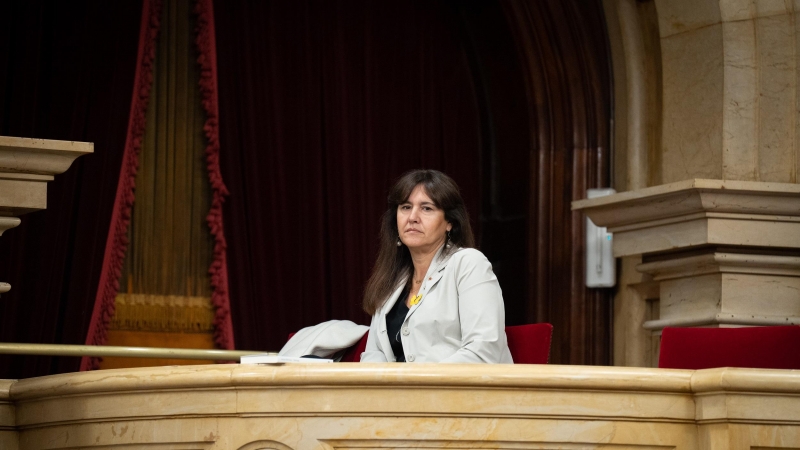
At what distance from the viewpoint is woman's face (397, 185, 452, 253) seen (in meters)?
3.73

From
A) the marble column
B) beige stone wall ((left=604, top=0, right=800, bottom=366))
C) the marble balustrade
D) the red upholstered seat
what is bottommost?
the marble balustrade

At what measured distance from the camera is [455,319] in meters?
3.49

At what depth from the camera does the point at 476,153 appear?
6066 mm

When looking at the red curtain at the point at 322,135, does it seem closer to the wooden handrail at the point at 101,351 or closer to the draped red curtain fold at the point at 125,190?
the draped red curtain fold at the point at 125,190

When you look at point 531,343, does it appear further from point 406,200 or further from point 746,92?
point 746,92

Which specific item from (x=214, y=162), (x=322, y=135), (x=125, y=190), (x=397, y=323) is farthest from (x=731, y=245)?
(x=125, y=190)

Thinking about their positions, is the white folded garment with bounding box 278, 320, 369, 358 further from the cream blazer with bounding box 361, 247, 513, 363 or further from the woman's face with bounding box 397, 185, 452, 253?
the woman's face with bounding box 397, 185, 452, 253

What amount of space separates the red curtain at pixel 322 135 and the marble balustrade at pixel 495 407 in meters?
2.69

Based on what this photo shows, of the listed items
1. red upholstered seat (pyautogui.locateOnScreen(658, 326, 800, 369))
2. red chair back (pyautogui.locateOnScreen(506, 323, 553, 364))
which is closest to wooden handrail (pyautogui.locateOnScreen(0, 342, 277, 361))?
red chair back (pyautogui.locateOnScreen(506, 323, 553, 364))

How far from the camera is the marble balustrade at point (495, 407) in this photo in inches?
102

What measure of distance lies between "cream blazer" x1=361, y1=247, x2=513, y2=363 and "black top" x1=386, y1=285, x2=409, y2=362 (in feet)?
0.04

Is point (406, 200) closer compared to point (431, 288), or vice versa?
point (431, 288)

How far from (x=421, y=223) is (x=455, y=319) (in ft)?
1.25

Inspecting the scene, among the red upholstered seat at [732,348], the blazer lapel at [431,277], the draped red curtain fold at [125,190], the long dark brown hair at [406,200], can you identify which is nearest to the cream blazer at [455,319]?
the blazer lapel at [431,277]
